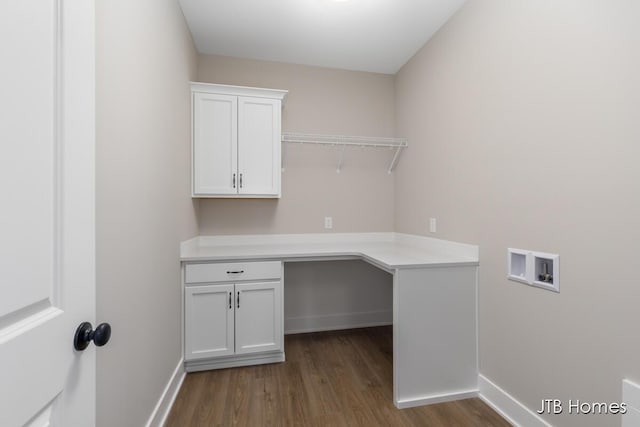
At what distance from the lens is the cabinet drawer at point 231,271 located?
207 centimetres

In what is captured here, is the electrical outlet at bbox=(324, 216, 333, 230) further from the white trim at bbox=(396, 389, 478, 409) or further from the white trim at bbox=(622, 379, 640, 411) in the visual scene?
the white trim at bbox=(622, 379, 640, 411)

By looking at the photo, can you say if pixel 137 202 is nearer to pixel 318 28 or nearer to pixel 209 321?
pixel 209 321

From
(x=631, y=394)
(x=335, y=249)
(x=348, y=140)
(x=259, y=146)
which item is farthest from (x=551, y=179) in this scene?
(x=259, y=146)

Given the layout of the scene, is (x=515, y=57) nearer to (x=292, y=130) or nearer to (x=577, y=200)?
(x=577, y=200)

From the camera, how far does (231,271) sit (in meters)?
2.13

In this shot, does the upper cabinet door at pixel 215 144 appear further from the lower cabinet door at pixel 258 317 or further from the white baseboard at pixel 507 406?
the white baseboard at pixel 507 406

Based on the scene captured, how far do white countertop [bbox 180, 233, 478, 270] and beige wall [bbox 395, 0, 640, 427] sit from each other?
187mm

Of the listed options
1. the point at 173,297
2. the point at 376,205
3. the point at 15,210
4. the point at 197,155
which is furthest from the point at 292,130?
the point at 15,210

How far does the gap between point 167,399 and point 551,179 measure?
240 cm

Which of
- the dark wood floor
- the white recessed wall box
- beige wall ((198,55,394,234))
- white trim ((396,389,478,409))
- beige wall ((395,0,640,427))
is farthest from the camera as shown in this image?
beige wall ((198,55,394,234))

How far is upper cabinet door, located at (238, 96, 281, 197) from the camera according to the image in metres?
2.39

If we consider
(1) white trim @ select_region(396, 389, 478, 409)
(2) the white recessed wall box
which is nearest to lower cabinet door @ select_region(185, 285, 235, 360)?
(1) white trim @ select_region(396, 389, 478, 409)

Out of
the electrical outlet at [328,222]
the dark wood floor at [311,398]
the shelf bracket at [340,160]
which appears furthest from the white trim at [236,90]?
the dark wood floor at [311,398]

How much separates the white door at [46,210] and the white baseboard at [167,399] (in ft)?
3.36
